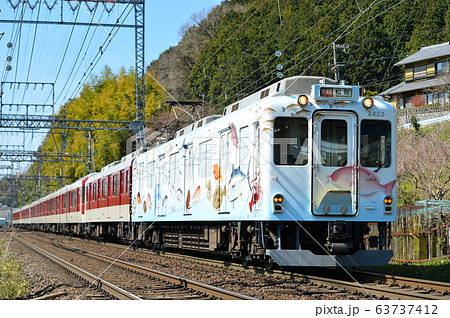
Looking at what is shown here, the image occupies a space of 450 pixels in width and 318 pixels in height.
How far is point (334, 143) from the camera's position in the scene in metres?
11.7

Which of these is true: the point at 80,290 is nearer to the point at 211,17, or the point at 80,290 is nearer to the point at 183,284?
the point at 183,284

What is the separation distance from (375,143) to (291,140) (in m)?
1.54

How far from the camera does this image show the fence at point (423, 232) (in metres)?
15.6

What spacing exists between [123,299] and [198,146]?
607 cm

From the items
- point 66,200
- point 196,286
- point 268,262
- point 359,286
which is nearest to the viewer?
point 359,286

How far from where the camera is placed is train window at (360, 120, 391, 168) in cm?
1177

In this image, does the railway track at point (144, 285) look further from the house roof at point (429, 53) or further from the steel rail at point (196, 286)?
the house roof at point (429, 53)

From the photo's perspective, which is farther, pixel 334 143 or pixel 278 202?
pixel 334 143

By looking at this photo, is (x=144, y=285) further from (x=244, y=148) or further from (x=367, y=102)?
(x=367, y=102)

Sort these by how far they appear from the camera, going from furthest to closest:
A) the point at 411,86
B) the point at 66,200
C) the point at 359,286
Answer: the point at 411,86 → the point at 66,200 → the point at 359,286

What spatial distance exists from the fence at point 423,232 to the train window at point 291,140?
18.1 ft

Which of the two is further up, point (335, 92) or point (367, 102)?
point (335, 92)

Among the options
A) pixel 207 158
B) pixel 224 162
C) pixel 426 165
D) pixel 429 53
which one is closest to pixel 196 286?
pixel 224 162
